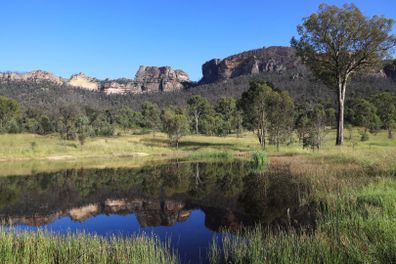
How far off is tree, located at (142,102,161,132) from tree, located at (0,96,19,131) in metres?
33.4

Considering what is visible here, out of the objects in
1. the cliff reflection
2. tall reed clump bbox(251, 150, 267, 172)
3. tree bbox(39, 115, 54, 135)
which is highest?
tree bbox(39, 115, 54, 135)

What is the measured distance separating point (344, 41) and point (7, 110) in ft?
263

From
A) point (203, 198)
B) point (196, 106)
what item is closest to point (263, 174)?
point (203, 198)

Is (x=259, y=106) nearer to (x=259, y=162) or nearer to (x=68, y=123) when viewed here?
(x=259, y=162)

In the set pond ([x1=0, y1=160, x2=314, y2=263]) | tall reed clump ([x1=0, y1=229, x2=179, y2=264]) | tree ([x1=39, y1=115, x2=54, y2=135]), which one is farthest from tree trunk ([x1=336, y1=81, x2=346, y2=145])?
tree ([x1=39, y1=115, x2=54, y2=135])

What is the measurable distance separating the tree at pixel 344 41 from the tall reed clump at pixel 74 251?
2513 centimetres

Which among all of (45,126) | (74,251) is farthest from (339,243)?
(45,126)

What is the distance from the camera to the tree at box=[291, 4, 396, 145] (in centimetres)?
2714

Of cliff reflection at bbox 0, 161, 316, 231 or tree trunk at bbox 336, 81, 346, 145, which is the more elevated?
tree trunk at bbox 336, 81, 346, 145

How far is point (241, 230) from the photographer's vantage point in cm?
980

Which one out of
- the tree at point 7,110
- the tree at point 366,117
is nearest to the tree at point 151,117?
the tree at point 7,110

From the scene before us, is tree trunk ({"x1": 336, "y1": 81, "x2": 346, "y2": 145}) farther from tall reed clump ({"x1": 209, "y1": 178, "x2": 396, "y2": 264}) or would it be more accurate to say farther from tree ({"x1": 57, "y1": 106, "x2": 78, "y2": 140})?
tree ({"x1": 57, "y1": 106, "x2": 78, "y2": 140})

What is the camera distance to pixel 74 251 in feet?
23.8

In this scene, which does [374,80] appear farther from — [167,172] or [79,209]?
[79,209]
